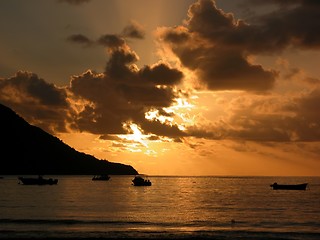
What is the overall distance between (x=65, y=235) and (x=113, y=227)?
12428mm

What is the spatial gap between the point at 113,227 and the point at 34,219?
1816 cm

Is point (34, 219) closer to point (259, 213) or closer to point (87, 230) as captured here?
point (87, 230)

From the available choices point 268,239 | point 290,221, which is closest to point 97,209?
point 290,221

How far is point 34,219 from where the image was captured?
300ft

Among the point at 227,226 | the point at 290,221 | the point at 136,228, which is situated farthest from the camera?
the point at 290,221

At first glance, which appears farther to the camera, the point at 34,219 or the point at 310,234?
the point at 34,219

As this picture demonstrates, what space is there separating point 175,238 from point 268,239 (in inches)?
522

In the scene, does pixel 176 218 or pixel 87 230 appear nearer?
pixel 87 230

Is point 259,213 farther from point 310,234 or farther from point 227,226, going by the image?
point 310,234

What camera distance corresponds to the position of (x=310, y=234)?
76.5m

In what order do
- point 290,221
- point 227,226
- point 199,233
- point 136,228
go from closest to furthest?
point 199,233
point 136,228
point 227,226
point 290,221

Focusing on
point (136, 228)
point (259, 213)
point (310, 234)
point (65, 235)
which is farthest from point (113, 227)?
point (259, 213)

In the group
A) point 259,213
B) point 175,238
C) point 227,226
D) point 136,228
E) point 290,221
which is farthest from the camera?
point 259,213

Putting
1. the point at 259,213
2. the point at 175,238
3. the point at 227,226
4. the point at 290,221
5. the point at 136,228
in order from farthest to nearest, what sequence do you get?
the point at 259,213, the point at 290,221, the point at 227,226, the point at 136,228, the point at 175,238
